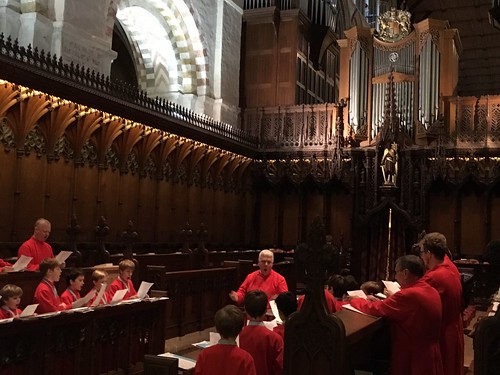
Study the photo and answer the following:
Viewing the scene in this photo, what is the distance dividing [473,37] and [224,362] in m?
28.5

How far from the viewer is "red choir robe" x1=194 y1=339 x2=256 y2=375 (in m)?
3.68

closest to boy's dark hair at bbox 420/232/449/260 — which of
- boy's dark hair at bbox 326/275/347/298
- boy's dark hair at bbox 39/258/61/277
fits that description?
boy's dark hair at bbox 326/275/347/298

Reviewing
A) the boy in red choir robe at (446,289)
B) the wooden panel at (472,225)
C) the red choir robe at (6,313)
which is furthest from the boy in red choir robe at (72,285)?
the wooden panel at (472,225)

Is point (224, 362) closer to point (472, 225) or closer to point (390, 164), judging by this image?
point (390, 164)

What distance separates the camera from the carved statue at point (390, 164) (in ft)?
53.7

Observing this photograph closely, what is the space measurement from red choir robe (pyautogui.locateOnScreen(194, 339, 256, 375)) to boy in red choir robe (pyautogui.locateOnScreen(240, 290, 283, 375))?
0.55 metres

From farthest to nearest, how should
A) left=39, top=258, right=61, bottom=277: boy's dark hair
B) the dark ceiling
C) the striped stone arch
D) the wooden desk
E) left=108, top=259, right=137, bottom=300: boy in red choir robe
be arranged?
the dark ceiling < the striped stone arch < left=108, top=259, right=137, bottom=300: boy in red choir robe < left=39, top=258, right=61, bottom=277: boy's dark hair < the wooden desk

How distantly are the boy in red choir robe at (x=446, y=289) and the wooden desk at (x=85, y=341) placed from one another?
3.07 meters

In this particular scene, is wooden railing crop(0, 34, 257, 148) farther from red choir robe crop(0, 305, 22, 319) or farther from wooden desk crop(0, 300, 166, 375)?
red choir robe crop(0, 305, 22, 319)

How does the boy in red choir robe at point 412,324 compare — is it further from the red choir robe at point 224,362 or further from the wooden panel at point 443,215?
the wooden panel at point 443,215

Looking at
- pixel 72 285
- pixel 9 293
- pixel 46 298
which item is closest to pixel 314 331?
pixel 9 293

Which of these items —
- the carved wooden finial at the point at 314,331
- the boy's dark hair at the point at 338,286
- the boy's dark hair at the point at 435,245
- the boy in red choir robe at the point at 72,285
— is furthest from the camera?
the boy in red choir robe at the point at 72,285

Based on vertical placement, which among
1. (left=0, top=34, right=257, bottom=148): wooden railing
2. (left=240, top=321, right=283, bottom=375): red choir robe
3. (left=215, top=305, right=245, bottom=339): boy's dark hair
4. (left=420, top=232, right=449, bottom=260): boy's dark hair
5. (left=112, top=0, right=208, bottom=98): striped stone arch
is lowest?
(left=240, top=321, right=283, bottom=375): red choir robe

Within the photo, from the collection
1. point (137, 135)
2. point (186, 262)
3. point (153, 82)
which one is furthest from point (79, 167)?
point (153, 82)
